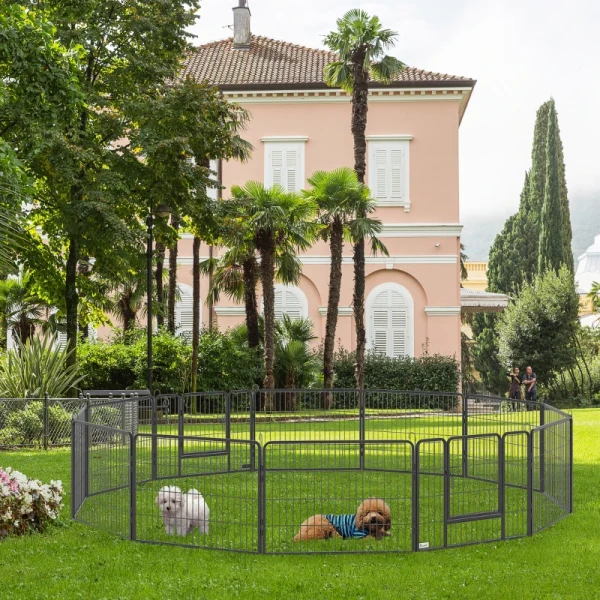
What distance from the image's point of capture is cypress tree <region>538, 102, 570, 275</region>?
2415 inches

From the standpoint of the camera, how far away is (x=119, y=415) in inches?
648

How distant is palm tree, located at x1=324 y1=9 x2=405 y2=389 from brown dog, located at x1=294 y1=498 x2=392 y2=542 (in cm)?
2399

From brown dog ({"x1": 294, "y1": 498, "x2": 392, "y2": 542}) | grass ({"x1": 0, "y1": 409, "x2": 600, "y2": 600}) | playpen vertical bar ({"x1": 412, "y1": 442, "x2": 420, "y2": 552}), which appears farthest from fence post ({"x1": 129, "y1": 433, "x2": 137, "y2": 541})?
playpen vertical bar ({"x1": 412, "y1": 442, "x2": 420, "y2": 552})

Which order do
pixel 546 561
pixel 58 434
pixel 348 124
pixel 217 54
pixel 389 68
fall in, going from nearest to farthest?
pixel 546 561, pixel 58 434, pixel 389 68, pixel 348 124, pixel 217 54

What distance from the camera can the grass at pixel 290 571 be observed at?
28.2ft

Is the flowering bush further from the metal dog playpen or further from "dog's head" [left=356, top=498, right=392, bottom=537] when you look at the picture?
"dog's head" [left=356, top=498, right=392, bottom=537]

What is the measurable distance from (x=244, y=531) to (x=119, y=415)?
6.06m

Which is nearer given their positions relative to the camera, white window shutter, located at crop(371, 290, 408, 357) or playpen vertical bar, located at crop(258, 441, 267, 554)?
playpen vertical bar, located at crop(258, 441, 267, 554)

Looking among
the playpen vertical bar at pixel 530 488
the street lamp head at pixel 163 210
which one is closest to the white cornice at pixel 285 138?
the street lamp head at pixel 163 210

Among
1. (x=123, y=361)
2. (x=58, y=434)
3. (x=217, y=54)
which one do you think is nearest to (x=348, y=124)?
(x=217, y=54)

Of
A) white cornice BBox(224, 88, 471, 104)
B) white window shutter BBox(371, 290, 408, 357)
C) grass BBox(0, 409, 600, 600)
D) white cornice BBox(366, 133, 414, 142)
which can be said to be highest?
white cornice BBox(224, 88, 471, 104)

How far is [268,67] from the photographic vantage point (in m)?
44.3

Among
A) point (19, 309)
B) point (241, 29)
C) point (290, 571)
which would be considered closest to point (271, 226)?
point (19, 309)

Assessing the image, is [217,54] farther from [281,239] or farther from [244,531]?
[244,531]
